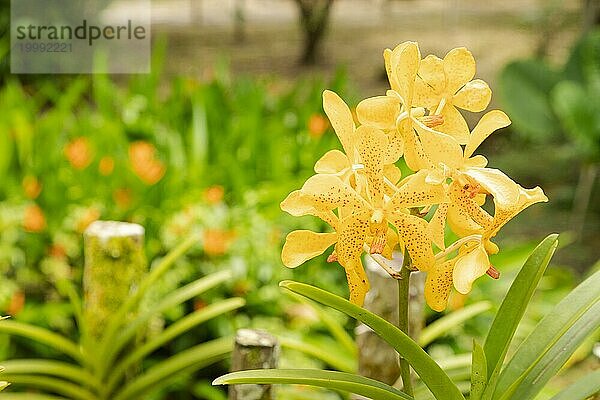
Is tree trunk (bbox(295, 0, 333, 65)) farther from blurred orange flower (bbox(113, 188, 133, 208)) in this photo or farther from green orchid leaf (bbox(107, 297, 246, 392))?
green orchid leaf (bbox(107, 297, 246, 392))

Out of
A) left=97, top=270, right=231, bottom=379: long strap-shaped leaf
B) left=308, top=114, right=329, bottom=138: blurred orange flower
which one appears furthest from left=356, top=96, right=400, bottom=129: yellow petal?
left=308, top=114, right=329, bottom=138: blurred orange flower

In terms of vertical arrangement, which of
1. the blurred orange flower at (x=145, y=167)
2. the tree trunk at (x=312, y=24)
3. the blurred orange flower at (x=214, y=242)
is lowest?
the blurred orange flower at (x=214, y=242)

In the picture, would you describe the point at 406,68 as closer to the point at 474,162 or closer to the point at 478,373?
the point at 474,162

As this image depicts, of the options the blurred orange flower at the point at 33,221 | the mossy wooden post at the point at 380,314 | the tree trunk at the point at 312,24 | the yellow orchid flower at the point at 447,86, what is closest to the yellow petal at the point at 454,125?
the yellow orchid flower at the point at 447,86

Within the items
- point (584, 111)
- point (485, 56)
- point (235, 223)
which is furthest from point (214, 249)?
point (485, 56)

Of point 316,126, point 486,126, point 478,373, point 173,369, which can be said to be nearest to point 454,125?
point 486,126

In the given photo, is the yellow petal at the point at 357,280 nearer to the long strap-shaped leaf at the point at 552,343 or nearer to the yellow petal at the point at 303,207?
the yellow petal at the point at 303,207

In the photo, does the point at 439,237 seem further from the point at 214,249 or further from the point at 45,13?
the point at 45,13
